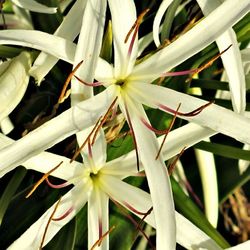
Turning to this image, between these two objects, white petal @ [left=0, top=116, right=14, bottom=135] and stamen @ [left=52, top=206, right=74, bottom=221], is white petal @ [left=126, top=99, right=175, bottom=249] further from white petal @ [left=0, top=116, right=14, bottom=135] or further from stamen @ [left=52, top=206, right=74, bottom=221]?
white petal @ [left=0, top=116, right=14, bottom=135]

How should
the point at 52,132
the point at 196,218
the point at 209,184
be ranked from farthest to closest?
the point at 209,184 → the point at 196,218 → the point at 52,132

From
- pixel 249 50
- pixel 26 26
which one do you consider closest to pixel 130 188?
pixel 249 50

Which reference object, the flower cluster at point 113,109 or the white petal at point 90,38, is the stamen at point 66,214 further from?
the white petal at point 90,38

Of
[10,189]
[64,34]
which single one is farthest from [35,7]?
[10,189]

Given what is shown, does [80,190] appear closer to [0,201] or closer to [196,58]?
[0,201]

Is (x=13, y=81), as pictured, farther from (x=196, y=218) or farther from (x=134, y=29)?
(x=196, y=218)
